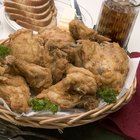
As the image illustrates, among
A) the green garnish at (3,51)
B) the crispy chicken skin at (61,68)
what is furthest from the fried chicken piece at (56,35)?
the green garnish at (3,51)

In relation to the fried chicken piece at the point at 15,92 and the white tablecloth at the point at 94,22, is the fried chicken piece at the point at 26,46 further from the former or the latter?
the white tablecloth at the point at 94,22

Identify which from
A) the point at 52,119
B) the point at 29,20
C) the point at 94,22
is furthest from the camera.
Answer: the point at 94,22

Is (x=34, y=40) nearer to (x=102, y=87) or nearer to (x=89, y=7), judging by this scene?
(x=102, y=87)

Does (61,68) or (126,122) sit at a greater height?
(61,68)

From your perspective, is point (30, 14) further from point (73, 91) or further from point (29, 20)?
point (73, 91)

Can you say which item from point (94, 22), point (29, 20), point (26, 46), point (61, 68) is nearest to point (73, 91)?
point (61, 68)

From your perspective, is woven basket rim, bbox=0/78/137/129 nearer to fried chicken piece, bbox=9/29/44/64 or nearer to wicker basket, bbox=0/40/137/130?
wicker basket, bbox=0/40/137/130

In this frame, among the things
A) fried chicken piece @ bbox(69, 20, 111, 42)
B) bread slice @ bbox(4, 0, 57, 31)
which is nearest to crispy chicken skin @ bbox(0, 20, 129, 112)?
fried chicken piece @ bbox(69, 20, 111, 42)

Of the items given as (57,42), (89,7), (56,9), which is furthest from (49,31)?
(89,7)
